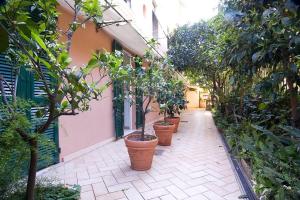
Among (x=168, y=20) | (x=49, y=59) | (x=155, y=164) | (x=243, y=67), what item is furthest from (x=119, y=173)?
(x=168, y=20)

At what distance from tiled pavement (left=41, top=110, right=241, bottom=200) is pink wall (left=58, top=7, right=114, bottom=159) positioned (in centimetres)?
31

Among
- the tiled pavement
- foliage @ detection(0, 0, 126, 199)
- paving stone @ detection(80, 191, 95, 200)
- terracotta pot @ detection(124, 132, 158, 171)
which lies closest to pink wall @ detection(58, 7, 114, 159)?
the tiled pavement

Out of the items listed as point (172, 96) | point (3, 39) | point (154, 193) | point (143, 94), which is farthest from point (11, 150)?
point (172, 96)

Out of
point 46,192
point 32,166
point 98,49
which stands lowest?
point 46,192

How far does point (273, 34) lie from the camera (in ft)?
7.11

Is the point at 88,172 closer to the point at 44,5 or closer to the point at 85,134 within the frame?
the point at 85,134

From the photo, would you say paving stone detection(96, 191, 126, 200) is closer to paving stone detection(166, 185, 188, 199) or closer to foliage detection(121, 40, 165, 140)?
paving stone detection(166, 185, 188, 199)

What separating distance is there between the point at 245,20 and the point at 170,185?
7.62ft

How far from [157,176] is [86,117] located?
2.05 m

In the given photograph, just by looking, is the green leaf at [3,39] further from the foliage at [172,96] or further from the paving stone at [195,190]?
the foliage at [172,96]

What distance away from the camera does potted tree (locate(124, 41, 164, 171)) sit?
11.5 feet

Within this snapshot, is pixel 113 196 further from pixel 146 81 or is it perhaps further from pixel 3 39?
pixel 3 39

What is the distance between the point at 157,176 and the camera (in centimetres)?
335

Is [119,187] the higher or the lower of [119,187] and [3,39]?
the lower
